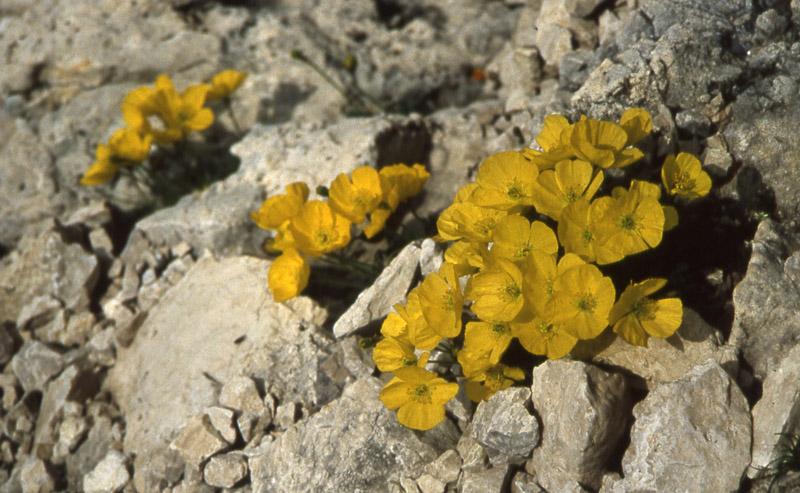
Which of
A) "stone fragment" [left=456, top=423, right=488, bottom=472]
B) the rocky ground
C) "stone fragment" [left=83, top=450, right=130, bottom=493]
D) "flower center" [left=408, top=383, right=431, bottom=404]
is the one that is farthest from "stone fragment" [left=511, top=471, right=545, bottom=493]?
"stone fragment" [left=83, top=450, right=130, bottom=493]

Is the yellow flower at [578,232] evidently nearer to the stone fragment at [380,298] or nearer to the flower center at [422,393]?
the flower center at [422,393]

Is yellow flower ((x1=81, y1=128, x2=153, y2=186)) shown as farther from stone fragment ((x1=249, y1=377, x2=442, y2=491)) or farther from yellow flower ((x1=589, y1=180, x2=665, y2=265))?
yellow flower ((x1=589, y1=180, x2=665, y2=265))

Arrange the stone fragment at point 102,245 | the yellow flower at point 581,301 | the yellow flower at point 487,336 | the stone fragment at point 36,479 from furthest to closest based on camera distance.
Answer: the stone fragment at point 102,245 < the stone fragment at point 36,479 < the yellow flower at point 487,336 < the yellow flower at point 581,301

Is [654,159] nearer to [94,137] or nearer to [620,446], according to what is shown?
[620,446]

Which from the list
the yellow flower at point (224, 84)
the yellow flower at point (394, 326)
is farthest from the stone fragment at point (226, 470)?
the yellow flower at point (224, 84)

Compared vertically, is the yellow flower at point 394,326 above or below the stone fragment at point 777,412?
below

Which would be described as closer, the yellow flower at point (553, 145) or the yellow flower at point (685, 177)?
the yellow flower at point (553, 145)

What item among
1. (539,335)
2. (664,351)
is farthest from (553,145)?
(664,351)

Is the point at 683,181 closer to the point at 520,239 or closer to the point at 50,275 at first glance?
the point at 520,239

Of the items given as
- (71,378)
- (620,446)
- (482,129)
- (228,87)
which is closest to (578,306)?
(620,446)
